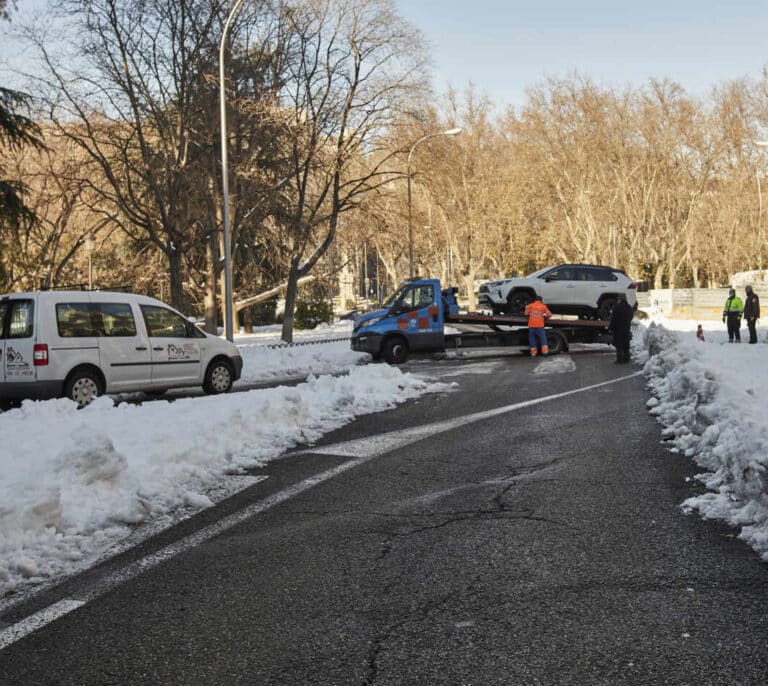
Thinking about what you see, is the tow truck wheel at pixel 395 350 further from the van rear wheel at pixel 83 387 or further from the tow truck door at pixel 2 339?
the tow truck door at pixel 2 339

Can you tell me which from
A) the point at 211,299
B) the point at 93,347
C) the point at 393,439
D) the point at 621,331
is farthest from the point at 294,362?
the point at 393,439

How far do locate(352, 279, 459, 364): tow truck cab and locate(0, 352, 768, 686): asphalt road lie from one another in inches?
593

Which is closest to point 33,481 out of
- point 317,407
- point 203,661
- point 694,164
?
point 203,661

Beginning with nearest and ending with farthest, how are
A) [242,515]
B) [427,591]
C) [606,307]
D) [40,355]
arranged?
[427,591], [242,515], [40,355], [606,307]

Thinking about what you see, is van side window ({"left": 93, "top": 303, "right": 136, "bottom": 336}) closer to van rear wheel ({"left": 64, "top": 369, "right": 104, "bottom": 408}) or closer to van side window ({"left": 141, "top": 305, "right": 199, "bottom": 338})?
van side window ({"left": 141, "top": 305, "right": 199, "bottom": 338})

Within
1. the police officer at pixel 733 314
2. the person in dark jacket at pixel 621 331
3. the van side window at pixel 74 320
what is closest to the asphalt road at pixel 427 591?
the van side window at pixel 74 320

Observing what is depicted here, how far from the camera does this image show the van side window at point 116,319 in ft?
47.1

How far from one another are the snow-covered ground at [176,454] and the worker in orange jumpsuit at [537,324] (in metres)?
10.5

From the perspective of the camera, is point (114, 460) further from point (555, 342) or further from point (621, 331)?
point (555, 342)

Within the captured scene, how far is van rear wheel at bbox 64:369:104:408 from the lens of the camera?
1367 centimetres

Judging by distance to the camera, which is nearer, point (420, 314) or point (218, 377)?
point (218, 377)

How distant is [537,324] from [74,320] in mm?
13742

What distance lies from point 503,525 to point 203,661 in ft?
9.24

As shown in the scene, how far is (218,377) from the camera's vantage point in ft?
54.4
